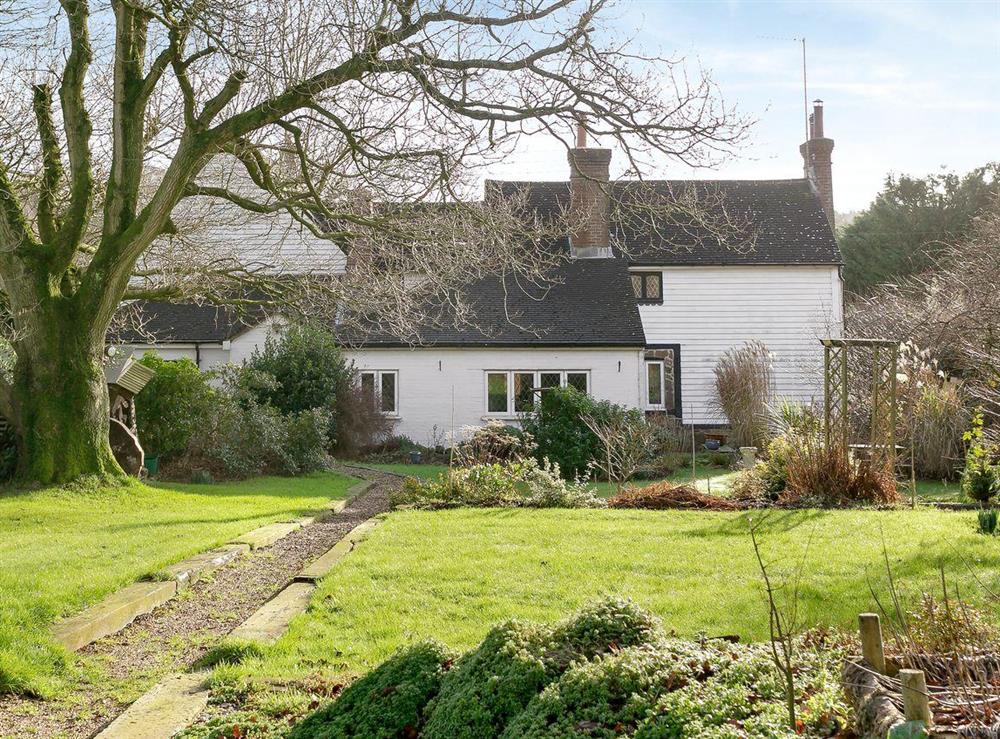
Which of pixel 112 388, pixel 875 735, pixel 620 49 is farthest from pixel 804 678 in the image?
pixel 112 388

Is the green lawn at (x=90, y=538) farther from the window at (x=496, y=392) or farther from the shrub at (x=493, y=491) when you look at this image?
the window at (x=496, y=392)

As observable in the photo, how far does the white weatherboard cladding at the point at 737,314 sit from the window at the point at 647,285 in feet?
0.73

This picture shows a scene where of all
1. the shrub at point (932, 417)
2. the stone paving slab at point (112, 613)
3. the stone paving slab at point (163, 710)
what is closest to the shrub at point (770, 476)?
the shrub at point (932, 417)

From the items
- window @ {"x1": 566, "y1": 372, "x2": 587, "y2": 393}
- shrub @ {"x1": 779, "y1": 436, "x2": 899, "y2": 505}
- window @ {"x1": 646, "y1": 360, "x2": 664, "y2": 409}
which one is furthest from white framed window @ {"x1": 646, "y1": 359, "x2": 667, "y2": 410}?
shrub @ {"x1": 779, "y1": 436, "x2": 899, "y2": 505}

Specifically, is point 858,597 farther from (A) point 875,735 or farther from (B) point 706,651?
(A) point 875,735

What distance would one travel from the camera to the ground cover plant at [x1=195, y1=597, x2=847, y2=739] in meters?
3.30

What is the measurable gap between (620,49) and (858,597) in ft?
24.4

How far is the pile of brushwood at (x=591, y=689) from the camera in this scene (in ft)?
10.8

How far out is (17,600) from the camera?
21.5 feet

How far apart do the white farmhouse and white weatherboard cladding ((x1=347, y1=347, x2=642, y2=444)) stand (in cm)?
3

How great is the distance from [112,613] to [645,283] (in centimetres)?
2333

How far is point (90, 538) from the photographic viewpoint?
31.9 feet

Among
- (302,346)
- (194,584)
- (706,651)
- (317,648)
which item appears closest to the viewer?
(706,651)

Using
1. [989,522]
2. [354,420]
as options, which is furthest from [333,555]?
[354,420]
